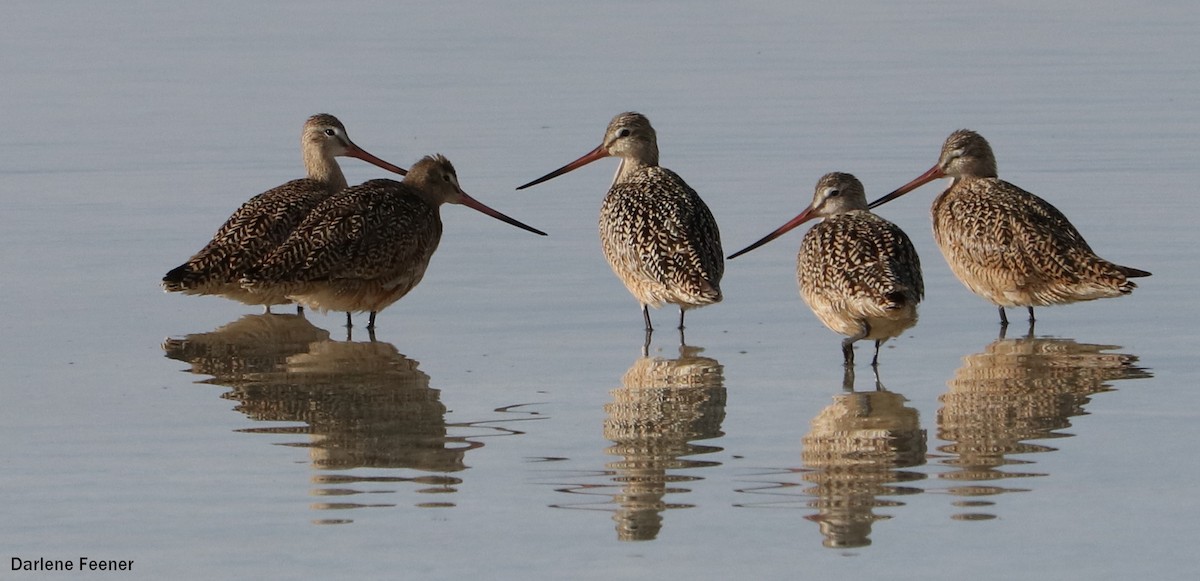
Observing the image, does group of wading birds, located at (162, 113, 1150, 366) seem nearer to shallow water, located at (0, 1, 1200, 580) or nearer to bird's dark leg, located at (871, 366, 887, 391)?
bird's dark leg, located at (871, 366, 887, 391)

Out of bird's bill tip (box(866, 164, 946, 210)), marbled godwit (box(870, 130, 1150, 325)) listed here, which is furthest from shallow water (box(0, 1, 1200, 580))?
bird's bill tip (box(866, 164, 946, 210))

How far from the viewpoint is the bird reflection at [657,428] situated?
6.05 meters

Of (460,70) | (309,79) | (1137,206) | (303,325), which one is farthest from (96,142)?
(1137,206)

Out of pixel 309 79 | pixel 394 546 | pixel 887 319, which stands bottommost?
pixel 394 546

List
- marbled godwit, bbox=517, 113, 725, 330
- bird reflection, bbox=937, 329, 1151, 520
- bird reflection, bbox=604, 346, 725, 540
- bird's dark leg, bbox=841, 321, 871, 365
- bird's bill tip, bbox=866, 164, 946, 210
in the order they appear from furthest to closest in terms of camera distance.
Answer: bird's bill tip, bbox=866, 164, 946, 210 → marbled godwit, bbox=517, 113, 725, 330 → bird's dark leg, bbox=841, 321, 871, 365 → bird reflection, bbox=937, 329, 1151, 520 → bird reflection, bbox=604, 346, 725, 540

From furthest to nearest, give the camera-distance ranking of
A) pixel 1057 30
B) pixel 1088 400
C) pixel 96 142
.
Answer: pixel 1057 30 → pixel 96 142 → pixel 1088 400

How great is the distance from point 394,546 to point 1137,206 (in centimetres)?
682

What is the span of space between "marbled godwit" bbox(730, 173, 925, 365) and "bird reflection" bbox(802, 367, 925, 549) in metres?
0.30

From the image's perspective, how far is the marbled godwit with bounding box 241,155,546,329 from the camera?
899 cm

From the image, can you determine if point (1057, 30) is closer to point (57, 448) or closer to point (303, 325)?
point (303, 325)

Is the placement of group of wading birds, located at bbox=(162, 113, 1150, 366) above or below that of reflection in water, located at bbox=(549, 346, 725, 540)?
above

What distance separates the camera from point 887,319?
26.0ft

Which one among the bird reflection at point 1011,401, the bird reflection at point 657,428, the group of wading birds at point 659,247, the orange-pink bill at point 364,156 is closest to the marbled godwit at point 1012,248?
the group of wading birds at point 659,247

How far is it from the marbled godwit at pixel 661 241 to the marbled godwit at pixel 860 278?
454 mm
